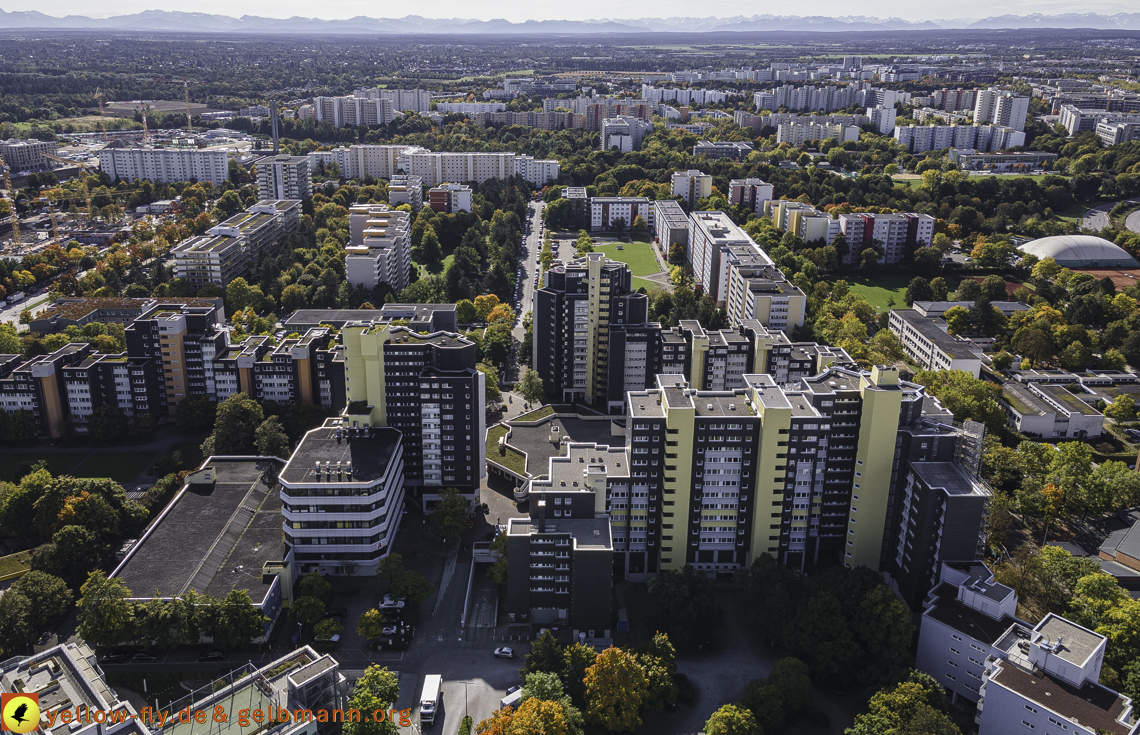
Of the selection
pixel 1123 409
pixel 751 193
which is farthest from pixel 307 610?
pixel 751 193

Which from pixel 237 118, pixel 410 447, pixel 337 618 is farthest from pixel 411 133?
pixel 337 618

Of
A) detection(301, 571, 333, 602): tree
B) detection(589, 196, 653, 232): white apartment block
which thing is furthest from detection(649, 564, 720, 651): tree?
detection(589, 196, 653, 232): white apartment block

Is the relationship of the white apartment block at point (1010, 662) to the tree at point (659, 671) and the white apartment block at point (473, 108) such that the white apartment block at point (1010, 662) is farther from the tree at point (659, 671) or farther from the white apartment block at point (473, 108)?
the white apartment block at point (473, 108)

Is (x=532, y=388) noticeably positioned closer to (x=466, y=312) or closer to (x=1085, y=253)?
(x=466, y=312)

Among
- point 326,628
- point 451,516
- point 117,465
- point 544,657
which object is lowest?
point 117,465

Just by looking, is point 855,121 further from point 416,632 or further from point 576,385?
point 416,632
